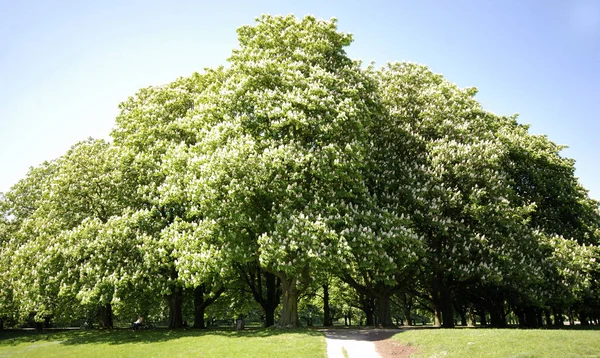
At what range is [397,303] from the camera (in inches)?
2318

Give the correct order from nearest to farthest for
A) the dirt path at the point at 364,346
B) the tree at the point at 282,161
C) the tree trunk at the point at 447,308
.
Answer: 1. the dirt path at the point at 364,346
2. the tree at the point at 282,161
3. the tree trunk at the point at 447,308

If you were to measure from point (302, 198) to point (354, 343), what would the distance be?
9.10m

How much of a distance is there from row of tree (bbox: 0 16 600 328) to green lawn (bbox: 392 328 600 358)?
20.4 ft

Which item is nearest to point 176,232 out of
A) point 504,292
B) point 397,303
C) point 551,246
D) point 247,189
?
point 247,189

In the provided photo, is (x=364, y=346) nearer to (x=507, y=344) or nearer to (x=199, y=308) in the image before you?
(x=507, y=344)

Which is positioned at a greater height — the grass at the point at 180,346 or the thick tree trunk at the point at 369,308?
the grass at the point at 180,346

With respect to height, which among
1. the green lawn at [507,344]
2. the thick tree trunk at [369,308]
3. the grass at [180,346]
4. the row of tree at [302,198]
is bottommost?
the thick tree trunk at [369,308]

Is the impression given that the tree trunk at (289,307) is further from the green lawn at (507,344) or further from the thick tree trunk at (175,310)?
the thick tree trunk at (175,310)

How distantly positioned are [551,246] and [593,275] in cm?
600

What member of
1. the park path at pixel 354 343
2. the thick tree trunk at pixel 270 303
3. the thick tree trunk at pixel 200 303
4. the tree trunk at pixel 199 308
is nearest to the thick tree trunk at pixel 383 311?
the park path at pixel 354 343

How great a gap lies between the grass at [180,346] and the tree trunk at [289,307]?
2.61 metres

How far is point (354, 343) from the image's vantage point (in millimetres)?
22297

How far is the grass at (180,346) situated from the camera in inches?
794

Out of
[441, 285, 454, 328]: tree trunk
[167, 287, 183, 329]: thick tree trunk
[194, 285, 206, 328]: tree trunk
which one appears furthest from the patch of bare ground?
[194, 285, 206, 328]: tree trunk
